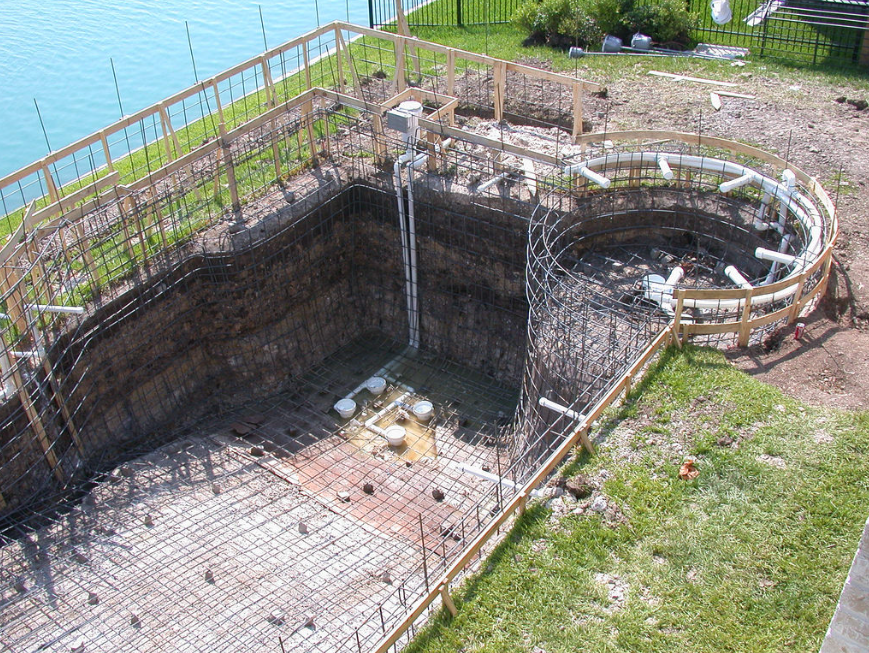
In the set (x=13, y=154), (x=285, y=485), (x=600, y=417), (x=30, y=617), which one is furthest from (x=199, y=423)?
(x=13, y=154)

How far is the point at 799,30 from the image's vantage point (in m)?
22.3

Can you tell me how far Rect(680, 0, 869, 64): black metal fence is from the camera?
20.2m

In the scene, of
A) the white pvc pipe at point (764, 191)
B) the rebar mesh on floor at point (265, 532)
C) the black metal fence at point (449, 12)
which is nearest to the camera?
the rebar mesh on floor at point (265, 532)

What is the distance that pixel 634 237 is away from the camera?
49.4 feet

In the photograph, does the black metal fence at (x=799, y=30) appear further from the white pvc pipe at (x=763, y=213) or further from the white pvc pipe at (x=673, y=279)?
the white pvc pipe at (x=673, y=279)

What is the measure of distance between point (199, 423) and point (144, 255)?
10.1 ft

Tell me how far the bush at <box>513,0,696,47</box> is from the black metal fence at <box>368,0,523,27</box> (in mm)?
2409

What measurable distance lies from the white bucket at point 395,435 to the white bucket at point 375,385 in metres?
1.29

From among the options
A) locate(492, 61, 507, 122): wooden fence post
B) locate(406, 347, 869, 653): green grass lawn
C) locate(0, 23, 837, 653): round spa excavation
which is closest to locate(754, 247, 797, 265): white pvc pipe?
locate(0, 23, 837, 653): round spa excavation

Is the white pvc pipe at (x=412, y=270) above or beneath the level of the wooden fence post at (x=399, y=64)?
beneath

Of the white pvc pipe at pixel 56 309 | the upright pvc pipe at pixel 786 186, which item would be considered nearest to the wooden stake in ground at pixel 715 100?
the upright pvc pipe at pixel 786 186

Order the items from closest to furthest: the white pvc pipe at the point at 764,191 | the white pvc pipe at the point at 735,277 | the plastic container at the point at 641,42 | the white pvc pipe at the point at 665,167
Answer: the white pvc pipe at the point at 764,191 < the white pvc pipe at the point at 735,277 < the white pvc pipe at the point at 665,167 < the plastic container at the point at 641,42

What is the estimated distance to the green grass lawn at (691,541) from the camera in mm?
8812

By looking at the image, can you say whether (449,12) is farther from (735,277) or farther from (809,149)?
(735,277)
